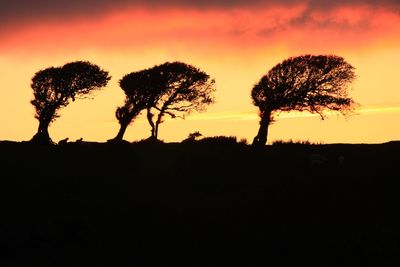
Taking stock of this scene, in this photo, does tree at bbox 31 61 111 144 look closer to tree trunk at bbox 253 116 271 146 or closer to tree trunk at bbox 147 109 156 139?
tree trunk at bbox 147 109 156 139

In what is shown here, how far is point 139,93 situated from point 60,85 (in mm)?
8716

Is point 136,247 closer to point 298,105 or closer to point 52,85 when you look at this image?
point 298,105

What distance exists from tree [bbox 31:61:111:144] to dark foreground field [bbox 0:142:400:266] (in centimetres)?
2580

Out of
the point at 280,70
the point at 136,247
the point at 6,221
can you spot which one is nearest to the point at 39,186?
the point at 6,221

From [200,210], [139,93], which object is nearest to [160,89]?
[139,93]

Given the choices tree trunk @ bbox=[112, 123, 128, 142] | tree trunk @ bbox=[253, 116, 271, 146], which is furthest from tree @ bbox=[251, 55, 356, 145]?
tree trunk @ bbox=[112, 123, 128, 142]

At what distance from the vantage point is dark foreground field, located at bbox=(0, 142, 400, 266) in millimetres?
20094

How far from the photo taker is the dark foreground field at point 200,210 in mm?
20094

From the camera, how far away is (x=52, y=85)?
66.6 m

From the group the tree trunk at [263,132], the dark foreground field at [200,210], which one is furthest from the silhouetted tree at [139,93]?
the dark foreground field at [200,210]

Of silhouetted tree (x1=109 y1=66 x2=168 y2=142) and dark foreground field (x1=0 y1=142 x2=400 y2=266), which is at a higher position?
silhouetted tree (x1=109 y1=66 x2=168 y2=142)

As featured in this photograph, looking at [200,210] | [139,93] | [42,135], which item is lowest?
[200,210]

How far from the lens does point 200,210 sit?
85.6 ft

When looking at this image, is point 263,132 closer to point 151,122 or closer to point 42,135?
point 151,122
